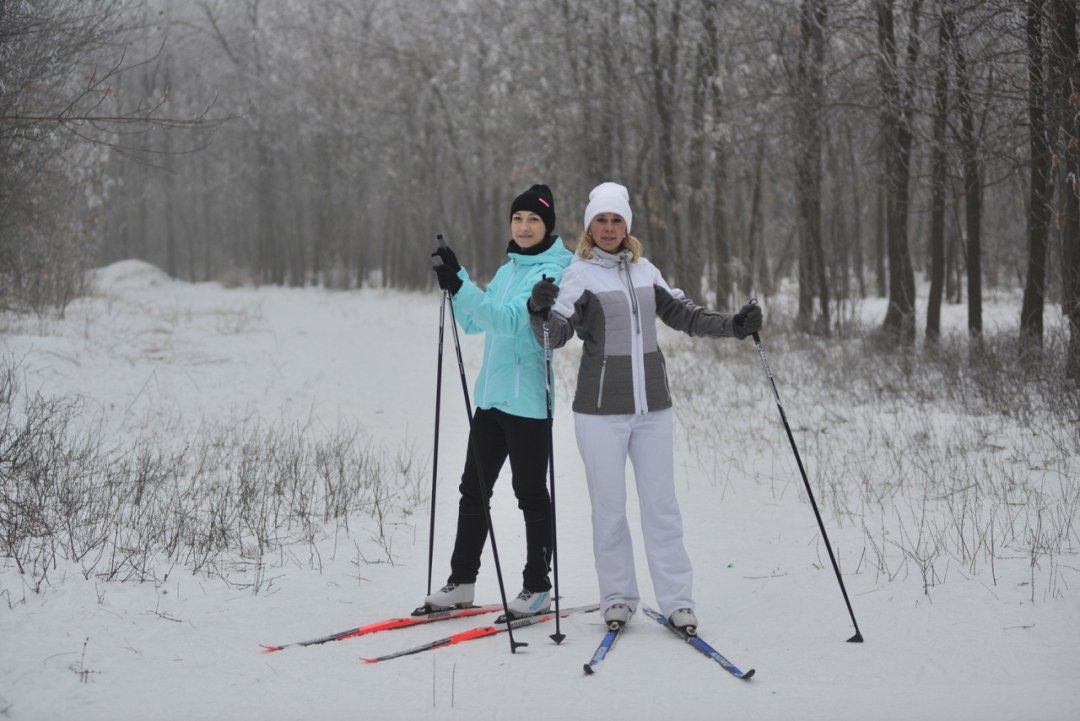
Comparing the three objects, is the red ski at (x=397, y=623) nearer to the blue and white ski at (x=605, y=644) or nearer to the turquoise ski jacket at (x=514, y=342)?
the blue and white ski at (x=605, y=644)

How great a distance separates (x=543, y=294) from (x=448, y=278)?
0.49 meters

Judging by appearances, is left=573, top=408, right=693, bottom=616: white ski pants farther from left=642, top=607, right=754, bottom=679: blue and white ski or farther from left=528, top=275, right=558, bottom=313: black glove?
left=528, top=275, right=558, bottom=313: black glove

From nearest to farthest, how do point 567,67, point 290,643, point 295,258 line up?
point 290,643, point 567,67, point 295,258

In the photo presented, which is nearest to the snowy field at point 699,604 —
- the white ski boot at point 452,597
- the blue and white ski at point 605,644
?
the blue and white ski at point 605,644

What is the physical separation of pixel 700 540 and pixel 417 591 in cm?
236

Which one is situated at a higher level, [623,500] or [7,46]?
[7,46]

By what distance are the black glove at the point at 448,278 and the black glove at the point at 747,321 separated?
146cm

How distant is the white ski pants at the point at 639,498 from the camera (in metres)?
5.21

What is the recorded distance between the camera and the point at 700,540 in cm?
762

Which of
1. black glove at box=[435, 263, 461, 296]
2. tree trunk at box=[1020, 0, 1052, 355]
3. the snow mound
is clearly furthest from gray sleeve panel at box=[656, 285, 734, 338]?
the snow mound

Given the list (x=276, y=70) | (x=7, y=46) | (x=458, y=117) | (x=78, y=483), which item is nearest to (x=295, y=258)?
(x=276, y=70)

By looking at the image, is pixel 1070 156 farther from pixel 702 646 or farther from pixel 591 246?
pixel 702 646

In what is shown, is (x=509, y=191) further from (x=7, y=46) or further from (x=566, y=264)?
(x=566, y=264)

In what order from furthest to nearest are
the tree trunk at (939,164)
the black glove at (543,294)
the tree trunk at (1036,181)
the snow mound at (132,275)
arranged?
the snow mound at (132,275) → the tree trunk at (939,164) → the tree trunk at (1036,181) → the black glove at (543,294)
